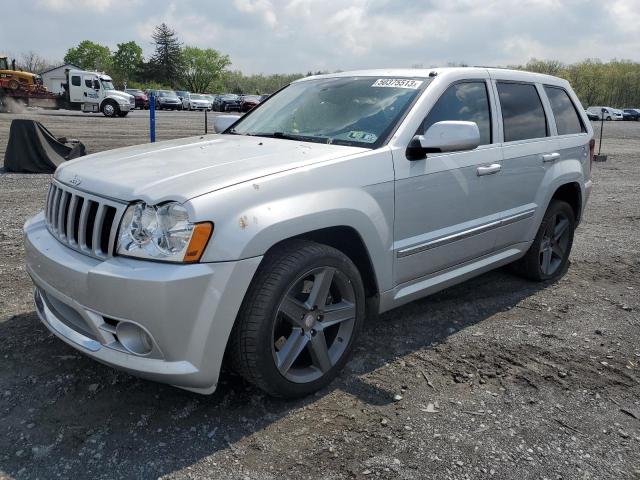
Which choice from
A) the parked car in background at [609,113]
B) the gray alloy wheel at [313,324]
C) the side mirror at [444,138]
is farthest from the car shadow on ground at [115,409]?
the parked car in background at [609,113]

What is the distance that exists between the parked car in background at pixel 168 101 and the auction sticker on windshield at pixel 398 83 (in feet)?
146

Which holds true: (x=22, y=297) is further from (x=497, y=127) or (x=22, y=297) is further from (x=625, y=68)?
(x=625, y=68)

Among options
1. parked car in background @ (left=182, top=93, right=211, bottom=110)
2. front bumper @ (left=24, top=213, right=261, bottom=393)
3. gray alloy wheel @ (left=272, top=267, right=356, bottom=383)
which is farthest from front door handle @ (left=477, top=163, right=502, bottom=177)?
parked car in background @ (left=182, top=93, right=211, bottom=110)

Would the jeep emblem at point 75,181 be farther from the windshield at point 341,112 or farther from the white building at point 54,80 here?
the white building at point 54,80

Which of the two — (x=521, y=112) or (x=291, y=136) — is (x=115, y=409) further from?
(x=521, y=112)

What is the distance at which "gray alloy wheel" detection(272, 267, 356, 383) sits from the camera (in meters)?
2.83

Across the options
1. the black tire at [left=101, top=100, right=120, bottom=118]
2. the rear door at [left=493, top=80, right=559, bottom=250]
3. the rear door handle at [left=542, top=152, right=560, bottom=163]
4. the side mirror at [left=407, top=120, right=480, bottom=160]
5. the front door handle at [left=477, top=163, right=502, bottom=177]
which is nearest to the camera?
the side mirror at [left=407, top=120, right=480, bottom=160]

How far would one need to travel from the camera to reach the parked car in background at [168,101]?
149 feet

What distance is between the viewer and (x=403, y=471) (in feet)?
8.00

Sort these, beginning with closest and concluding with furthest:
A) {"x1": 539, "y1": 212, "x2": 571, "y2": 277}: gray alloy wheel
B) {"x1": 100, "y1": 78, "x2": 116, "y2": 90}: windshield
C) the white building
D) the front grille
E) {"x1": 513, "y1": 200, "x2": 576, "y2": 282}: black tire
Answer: the front grille → {"x1": 513, "y1": 200, "x2": 576, "y2": 282}: black tire → {"x1": 539, "y1": 212, "x2": 571, "y2": 277}: gray alloy wheel → {"x1": 100, "y1": 78, "x2": 116, "y2": 90}: windshield → the white building

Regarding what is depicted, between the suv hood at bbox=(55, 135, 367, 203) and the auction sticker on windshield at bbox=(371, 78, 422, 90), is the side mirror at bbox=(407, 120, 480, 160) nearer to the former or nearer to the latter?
the suv hood at bbox=(55, 135, 367, 203)

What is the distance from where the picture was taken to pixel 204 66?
4240 inches

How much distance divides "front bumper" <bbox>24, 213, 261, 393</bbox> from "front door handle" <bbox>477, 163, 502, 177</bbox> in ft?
6.37

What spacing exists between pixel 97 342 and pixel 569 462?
2.24 metres
